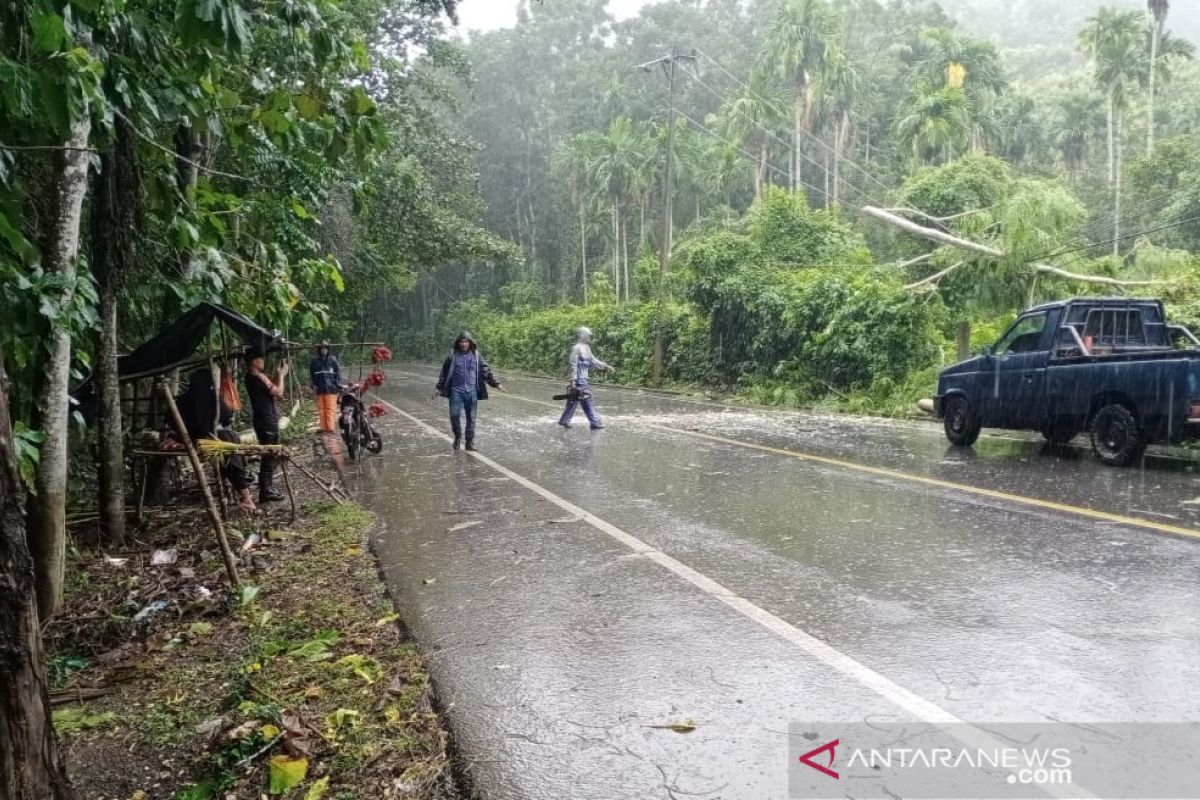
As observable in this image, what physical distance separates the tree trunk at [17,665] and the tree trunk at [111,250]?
4.71 meters

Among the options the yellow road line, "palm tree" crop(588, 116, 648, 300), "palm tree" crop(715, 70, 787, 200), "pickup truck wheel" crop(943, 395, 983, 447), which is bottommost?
the yellow road line

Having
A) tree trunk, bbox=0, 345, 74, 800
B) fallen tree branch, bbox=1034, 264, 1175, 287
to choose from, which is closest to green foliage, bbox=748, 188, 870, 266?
fallen tree branch, bbox=1034, 264, 1175, 287

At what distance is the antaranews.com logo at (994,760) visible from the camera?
301 centimetres

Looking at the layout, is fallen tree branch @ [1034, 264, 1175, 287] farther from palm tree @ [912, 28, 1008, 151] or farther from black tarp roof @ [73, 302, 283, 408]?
palm tree @ [912, 28, 1008, 151]

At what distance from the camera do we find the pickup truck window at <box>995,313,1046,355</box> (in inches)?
443

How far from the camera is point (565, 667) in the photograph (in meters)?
4.32

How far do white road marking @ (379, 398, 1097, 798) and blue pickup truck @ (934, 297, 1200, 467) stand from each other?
615 centimetres

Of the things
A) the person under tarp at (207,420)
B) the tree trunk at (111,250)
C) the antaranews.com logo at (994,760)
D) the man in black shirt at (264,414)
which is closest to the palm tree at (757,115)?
the man in black shirt at (264,414)

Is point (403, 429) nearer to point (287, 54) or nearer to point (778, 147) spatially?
point (287, 54)

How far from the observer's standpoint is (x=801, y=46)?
A: 4825 centimetres

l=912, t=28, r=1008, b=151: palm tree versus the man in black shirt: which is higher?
l=912, t=28, r=1008, b=151: palm tree

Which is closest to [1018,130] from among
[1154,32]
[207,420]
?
[1154,32]

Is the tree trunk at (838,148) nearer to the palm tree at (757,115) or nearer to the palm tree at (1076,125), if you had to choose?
the palm tree at (757,115)

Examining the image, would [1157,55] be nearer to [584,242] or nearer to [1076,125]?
[1076,125]
